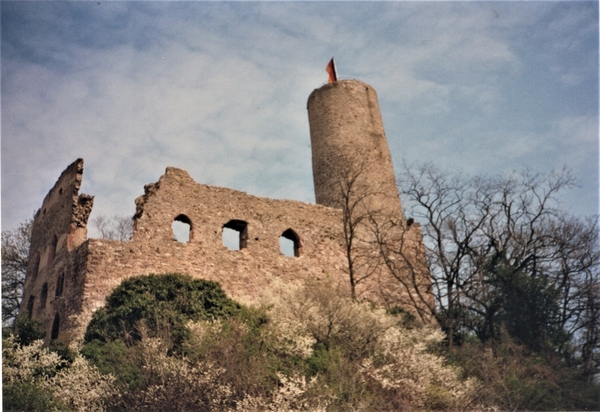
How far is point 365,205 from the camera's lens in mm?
20594

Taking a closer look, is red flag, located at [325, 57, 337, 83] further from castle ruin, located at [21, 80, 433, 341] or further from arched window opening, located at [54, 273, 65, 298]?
arched window opening, located at [54, 273, 65, 298]

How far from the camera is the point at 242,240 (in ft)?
57.9

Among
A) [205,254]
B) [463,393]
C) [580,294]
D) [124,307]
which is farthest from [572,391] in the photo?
[124,307]

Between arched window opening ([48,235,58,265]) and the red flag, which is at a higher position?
the red flag

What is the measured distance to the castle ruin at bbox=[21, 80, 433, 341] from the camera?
50.3ft

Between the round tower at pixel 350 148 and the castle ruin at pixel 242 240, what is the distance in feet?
0.16

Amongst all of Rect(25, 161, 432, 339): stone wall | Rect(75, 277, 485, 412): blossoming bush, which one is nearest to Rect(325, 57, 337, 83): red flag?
Rect(25, 161, 432, 339): stone wall

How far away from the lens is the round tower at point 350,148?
21.0 meters

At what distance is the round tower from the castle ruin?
0.16 feet

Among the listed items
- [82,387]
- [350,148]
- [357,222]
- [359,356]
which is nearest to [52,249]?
[82,387]

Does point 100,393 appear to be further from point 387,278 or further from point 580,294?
point 580,294

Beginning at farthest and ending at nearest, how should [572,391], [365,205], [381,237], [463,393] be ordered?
[365,205]
[381,237]
[572,391]
[463,393]

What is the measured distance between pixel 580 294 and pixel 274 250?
1017 cm

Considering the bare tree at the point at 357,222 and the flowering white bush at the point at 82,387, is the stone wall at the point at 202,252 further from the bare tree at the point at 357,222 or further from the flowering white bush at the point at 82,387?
the flowering white bush at the point at 82,387
